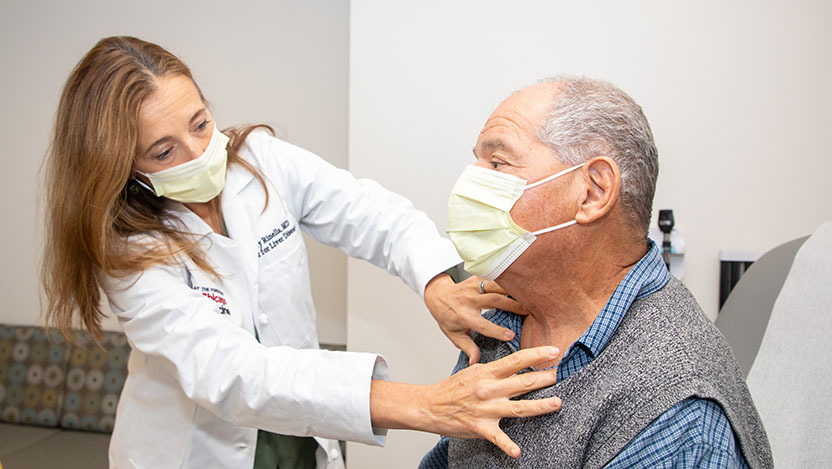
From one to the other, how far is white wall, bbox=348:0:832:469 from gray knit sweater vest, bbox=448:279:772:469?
107 centimetres

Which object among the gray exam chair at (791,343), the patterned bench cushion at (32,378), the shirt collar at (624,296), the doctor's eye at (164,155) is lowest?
the patterned bench cushion at (32,378)

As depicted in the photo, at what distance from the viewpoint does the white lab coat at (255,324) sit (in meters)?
1.06

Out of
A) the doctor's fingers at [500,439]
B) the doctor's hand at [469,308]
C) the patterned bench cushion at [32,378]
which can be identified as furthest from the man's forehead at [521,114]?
the patterned bench cushion at [32,378]

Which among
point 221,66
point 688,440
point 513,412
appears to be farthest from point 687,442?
point 221,66

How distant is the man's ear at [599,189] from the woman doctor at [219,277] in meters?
0.23

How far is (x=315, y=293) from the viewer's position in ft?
8.86

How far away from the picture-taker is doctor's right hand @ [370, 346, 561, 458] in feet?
2.81

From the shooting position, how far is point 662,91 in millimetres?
1842

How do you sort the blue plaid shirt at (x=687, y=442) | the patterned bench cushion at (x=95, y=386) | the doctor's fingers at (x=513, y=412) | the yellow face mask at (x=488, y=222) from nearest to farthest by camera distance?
1. the blue plaid shirt at (x=687, y=442)
2. the doctor's fingers at (x=513, y=412)
3. the yellow face mask at (x=488, y=222)
4. the patterned bench cushion at (x=95, y=386)

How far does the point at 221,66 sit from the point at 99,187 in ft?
5.33

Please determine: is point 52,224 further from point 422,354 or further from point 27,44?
point 27,44

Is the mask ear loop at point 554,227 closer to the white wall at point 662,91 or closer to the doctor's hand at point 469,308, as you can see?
the doctor's hand at point 469,308

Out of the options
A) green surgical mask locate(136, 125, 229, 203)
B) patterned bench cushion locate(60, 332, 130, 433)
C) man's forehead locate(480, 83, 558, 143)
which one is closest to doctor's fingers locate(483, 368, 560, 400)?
man's forehead locate(480, 83, 558, 143)

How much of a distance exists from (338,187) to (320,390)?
0.61 meters
